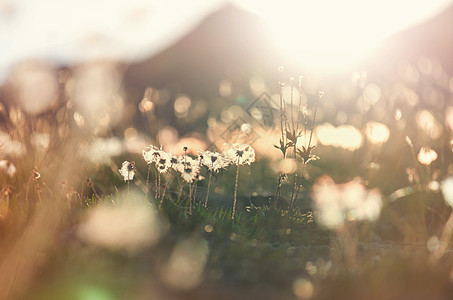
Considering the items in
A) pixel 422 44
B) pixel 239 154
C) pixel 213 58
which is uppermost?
pixel 422 44

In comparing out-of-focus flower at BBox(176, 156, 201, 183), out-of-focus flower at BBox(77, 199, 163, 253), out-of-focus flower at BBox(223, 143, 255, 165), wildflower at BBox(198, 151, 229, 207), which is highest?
out-of-focus flower at BBox(223, 143, 255, 165)

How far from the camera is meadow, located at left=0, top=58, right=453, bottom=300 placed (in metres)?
2.79

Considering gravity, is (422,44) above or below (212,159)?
above

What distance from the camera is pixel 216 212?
386 cm

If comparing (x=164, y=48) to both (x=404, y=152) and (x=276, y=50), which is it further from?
(x=404, y=152)

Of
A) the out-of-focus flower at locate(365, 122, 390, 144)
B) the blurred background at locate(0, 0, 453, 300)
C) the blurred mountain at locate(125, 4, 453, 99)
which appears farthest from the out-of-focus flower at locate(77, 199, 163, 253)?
the blurred mountain at locate(125, 4, 453, 99)

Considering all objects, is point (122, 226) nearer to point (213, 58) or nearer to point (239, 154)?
point (239, 154)

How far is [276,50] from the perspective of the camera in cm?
1709

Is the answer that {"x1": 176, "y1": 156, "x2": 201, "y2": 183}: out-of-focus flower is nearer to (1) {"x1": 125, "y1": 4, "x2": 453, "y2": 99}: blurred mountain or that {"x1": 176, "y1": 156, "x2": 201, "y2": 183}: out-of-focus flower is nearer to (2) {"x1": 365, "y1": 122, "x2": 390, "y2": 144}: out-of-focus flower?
(2) {"x1": 365, "y1": 122, "x2": 390, "y2": 144}: out-of-focus flower

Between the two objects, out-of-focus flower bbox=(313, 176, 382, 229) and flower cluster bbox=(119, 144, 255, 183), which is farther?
flower cluster bbox=(119, 144, 255, 183)

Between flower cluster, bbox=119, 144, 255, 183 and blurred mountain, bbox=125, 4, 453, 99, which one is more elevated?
blurred mountain, bbox=125, 4, 453, 99

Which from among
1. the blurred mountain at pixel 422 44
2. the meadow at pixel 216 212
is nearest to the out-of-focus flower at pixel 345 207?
the meadow at pixel 216 212

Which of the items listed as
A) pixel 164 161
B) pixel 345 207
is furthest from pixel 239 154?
A: pixel 345 207

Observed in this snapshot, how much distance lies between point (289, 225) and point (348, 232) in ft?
1.59
